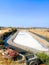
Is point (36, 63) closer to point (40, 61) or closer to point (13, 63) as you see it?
point (40, 61)

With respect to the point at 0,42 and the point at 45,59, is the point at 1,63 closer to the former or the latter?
the point at 45,59

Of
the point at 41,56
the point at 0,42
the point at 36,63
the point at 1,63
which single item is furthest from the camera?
the point at 0,42

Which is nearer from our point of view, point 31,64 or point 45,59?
point 31,64

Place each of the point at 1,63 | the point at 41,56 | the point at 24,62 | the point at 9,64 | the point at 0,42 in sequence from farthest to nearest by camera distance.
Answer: the point at 0,42, the point at 41,56, the point at 24,62, the point at 1,63, the point at 9,64

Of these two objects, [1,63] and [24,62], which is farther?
[24,62]

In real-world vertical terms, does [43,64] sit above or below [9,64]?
below

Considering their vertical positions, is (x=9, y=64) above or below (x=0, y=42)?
above

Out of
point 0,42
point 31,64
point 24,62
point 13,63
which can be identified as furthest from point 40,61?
point 0,42

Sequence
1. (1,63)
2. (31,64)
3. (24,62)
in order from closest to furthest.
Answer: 1. (1,63)
2. (24,62)
3. (31,64)

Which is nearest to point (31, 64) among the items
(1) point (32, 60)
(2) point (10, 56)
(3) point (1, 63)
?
(1) point (32, 60)
